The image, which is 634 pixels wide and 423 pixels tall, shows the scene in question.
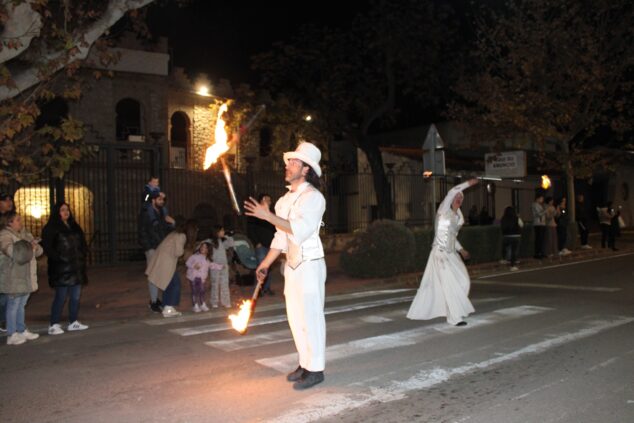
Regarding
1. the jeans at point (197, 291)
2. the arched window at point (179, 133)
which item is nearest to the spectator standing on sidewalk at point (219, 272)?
the jeans at point (197, 291)

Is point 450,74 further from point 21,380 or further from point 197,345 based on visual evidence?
point 21,380

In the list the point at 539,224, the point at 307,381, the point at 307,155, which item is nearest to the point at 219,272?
the point at 307,381

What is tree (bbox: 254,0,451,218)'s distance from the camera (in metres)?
21.3

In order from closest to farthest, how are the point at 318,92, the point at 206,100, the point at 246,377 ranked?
1. the point at 246,377
2. the point at 318,92
3. the point at 206,100

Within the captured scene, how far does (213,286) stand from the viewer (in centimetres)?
1055

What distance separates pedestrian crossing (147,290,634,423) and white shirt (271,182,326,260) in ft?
4.26

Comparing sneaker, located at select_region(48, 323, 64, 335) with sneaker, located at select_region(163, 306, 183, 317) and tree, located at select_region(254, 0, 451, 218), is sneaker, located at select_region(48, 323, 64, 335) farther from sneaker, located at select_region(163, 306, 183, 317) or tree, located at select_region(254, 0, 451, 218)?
tree, located at select_region(254, 0, 451, 218)

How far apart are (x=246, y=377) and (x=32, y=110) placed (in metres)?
5.72

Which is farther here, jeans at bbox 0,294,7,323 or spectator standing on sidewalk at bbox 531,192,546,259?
spectator standing on sidewalk at bbox 531,192,546,259

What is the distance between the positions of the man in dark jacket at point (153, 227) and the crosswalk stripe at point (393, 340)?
4073mm

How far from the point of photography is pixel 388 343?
290 inches

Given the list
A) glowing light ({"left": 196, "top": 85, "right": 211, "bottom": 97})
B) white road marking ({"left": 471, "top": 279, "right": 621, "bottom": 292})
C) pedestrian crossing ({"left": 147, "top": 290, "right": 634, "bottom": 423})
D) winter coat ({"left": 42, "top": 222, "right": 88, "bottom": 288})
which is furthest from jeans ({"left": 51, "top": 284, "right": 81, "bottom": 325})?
glowing light ({"left": 196, "top": 85, "right": 211, "bottom": 97})

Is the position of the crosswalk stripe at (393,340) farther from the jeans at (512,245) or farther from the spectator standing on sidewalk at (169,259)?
the jeans at (512,245)

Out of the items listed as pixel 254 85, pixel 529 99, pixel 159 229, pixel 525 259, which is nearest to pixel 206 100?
pixel 254 85
